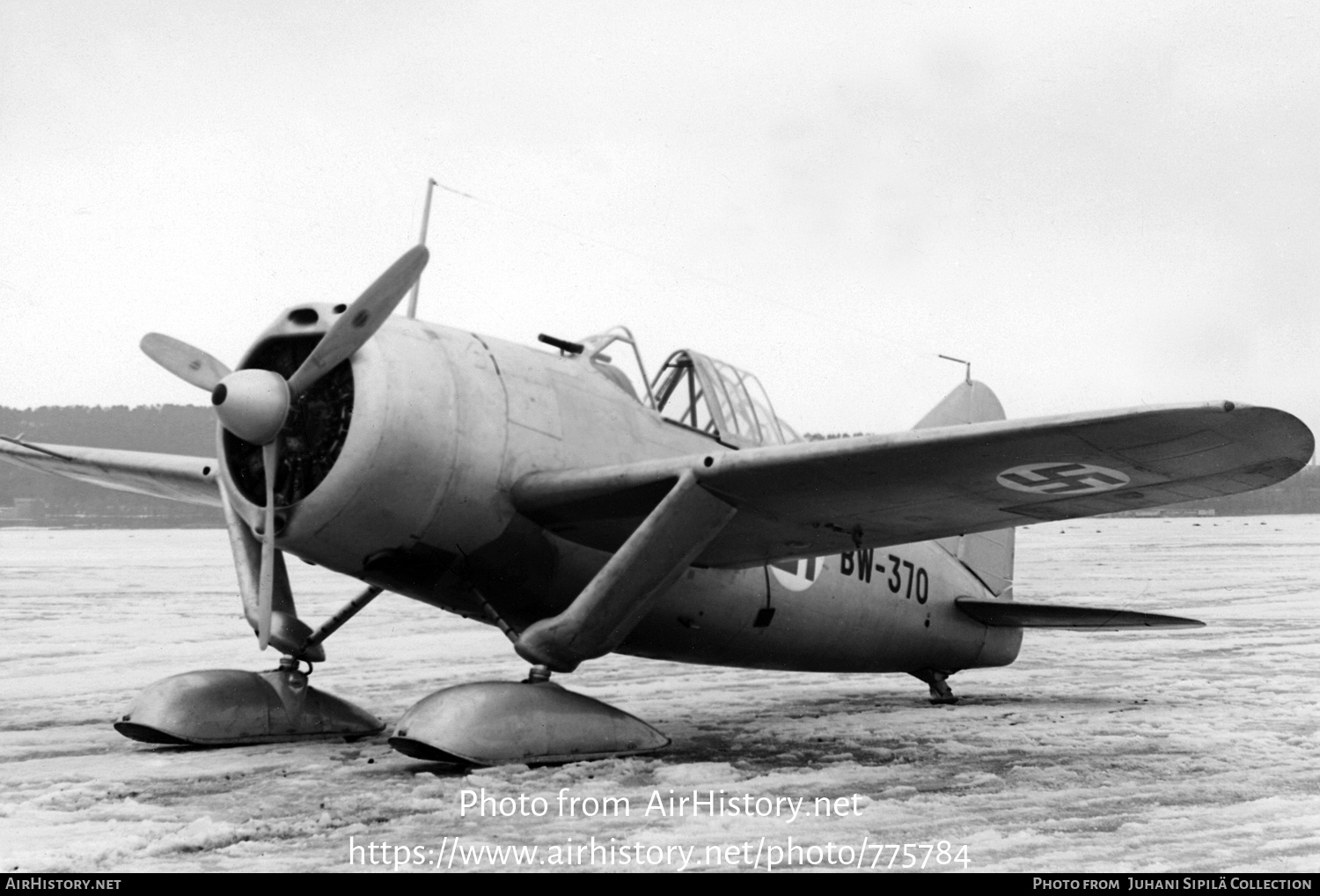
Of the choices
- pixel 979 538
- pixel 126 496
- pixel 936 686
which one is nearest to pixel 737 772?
pixel 936 686

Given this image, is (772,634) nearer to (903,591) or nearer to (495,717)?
(903,591)

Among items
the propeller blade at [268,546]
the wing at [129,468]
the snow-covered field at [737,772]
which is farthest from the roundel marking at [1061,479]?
the wing at [129,468]

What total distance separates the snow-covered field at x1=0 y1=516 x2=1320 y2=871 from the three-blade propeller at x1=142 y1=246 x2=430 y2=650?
3.71 feet

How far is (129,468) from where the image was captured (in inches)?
340

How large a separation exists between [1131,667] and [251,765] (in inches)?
349

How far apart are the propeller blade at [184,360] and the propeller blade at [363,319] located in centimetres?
126

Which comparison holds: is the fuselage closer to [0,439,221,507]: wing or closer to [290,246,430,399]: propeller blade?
[290,246,430,399]: propeller blade

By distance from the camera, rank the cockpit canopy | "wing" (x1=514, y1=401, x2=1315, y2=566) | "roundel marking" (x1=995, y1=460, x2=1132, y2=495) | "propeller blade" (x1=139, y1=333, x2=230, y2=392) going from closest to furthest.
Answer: "wing" (x1=514, y1=401, x2=1315, y2=566) < "roundel marking" (x1=995, y1=460, x2=1132, y2=495) < "propeller blade" (x1=139, y1=333, x2=230, y2=392) < the cockpit canopy

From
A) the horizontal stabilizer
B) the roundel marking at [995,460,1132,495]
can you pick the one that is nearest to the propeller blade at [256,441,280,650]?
the roundel marking at [995,460,1132,495]

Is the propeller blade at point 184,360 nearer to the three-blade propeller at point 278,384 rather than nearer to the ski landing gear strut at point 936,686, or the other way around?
the three-blade propeller at point 278,384

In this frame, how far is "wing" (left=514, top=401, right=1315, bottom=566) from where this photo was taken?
16.4 feet

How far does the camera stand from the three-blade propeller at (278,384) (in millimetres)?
5629

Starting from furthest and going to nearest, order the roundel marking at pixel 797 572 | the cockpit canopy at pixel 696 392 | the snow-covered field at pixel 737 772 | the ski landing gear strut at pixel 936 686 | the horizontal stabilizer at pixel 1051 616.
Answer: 1. the ski landing gear strut at pixel 936 686
2. the horizontal stabilizer at pixel 1051 616
3. the roundel marking at pixel 797 572
4. the cockpit canopy at pixel 696 392
5. the snow-covered field at pixel 737 772

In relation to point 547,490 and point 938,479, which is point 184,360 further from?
point 938,479
